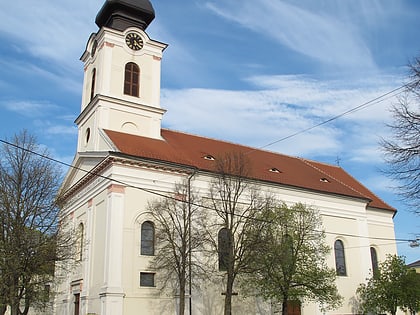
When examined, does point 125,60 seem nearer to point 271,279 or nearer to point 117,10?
point 117,10

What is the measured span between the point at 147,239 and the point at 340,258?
1496 centimetres

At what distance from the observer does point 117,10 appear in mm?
33531

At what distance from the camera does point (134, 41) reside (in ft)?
109

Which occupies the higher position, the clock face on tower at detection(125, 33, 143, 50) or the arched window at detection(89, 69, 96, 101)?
the clock face on tower at detection(125, 33, 143, 50)

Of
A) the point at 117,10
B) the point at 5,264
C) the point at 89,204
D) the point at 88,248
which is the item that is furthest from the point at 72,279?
the point at 117,10

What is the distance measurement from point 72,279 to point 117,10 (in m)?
18.2

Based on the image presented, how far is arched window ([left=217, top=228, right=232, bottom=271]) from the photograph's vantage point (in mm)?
23688

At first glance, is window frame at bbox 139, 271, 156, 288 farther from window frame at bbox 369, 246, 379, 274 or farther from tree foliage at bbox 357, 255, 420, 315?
window frame at bbox 369, 246, 379, 274

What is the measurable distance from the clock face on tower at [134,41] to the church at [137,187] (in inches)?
2.8

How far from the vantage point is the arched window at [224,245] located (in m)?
23.7

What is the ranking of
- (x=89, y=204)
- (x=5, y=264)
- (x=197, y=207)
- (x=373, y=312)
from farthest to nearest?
1. (x=373, y=312)
2. (x=89, y=204)
3. (x=197, y=207)
4. (x=5, y=264)

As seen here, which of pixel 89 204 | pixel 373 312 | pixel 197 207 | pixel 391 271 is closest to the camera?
pixel 197 207

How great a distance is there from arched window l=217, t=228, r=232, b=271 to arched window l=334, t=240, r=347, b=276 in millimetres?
11419

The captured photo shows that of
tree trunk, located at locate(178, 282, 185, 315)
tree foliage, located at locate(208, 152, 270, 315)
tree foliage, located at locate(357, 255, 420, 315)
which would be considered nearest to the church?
tree trunk, located at locate(178, 282, 185, 315)
